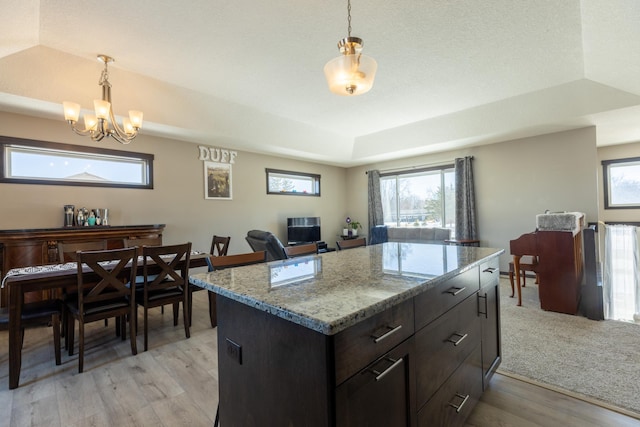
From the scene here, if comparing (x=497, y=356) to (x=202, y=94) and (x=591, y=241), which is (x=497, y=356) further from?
(x=202, y=94)

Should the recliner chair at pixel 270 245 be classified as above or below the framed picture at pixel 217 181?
below

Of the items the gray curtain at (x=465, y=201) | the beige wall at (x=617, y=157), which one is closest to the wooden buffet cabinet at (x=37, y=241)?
the gray curtain at (x=465, y=201)

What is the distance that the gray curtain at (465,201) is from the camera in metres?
5.50

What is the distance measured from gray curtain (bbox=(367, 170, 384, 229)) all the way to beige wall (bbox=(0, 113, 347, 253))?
1.13 metres

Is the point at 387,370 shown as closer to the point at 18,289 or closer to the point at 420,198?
the point at 18,289

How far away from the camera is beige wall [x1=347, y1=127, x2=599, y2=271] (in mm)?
4426

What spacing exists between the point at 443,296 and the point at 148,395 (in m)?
2.10

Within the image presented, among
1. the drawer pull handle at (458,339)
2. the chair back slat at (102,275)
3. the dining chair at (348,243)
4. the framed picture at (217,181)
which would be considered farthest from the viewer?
the framed picture at (217,181)

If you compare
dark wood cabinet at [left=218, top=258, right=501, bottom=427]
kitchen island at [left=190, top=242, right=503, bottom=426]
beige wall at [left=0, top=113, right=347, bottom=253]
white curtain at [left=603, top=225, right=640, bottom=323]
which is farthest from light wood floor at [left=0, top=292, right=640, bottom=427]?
white curtain at [left=603, top=225, right=640, bottom=323]

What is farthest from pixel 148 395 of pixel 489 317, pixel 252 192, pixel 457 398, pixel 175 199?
pixel 252 192

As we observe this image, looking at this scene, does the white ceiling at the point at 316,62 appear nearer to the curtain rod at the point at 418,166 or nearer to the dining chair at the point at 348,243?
the curtain rod at the point at 418,166

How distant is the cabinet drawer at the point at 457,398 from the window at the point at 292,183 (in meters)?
4.92

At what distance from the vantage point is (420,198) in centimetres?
649

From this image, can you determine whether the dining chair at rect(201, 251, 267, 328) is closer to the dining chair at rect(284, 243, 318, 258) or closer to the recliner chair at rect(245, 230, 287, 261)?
the dining chair at rect(284, 243, 318, 258)
